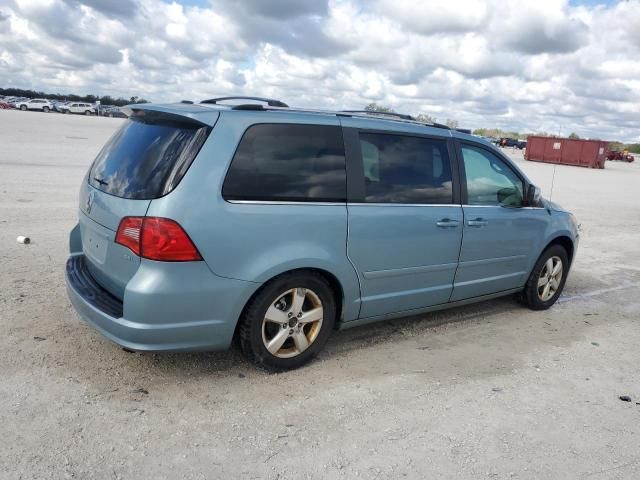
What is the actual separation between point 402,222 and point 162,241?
183 centimetres

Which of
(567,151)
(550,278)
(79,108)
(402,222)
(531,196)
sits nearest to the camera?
(402,222)

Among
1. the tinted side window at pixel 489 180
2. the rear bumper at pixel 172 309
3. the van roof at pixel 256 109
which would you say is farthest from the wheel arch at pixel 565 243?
the rear bumper at pixel 172 309

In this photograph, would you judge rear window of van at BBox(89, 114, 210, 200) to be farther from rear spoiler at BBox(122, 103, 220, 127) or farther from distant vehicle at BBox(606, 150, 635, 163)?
→ distant vehicle at BBox(606, 150, 635, 163)

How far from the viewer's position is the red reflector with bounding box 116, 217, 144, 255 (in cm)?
330

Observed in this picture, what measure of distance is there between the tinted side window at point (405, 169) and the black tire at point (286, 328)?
29.6 inches

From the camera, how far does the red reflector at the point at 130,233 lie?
3.30 m

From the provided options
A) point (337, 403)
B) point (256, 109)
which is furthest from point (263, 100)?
point (337, 403)

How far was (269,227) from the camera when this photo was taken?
139 inches

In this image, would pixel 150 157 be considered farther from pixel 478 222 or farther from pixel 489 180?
pixel 489 180

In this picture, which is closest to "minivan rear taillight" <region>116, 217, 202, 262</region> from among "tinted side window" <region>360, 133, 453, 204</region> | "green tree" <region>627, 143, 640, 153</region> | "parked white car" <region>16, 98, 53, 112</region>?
"tinted side window" <region>360, 133, 453, 204</region>

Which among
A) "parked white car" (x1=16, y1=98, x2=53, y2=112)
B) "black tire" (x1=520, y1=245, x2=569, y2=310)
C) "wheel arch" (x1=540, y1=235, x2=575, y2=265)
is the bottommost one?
"black tire" (x1=520, y1=245, x2=569, y2=310)

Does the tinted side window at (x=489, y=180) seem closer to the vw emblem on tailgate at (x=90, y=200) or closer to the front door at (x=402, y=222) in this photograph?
the front door at (x=402, y=222)

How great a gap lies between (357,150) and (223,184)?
3.64 ft

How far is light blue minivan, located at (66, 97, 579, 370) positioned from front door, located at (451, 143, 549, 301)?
0.03m
